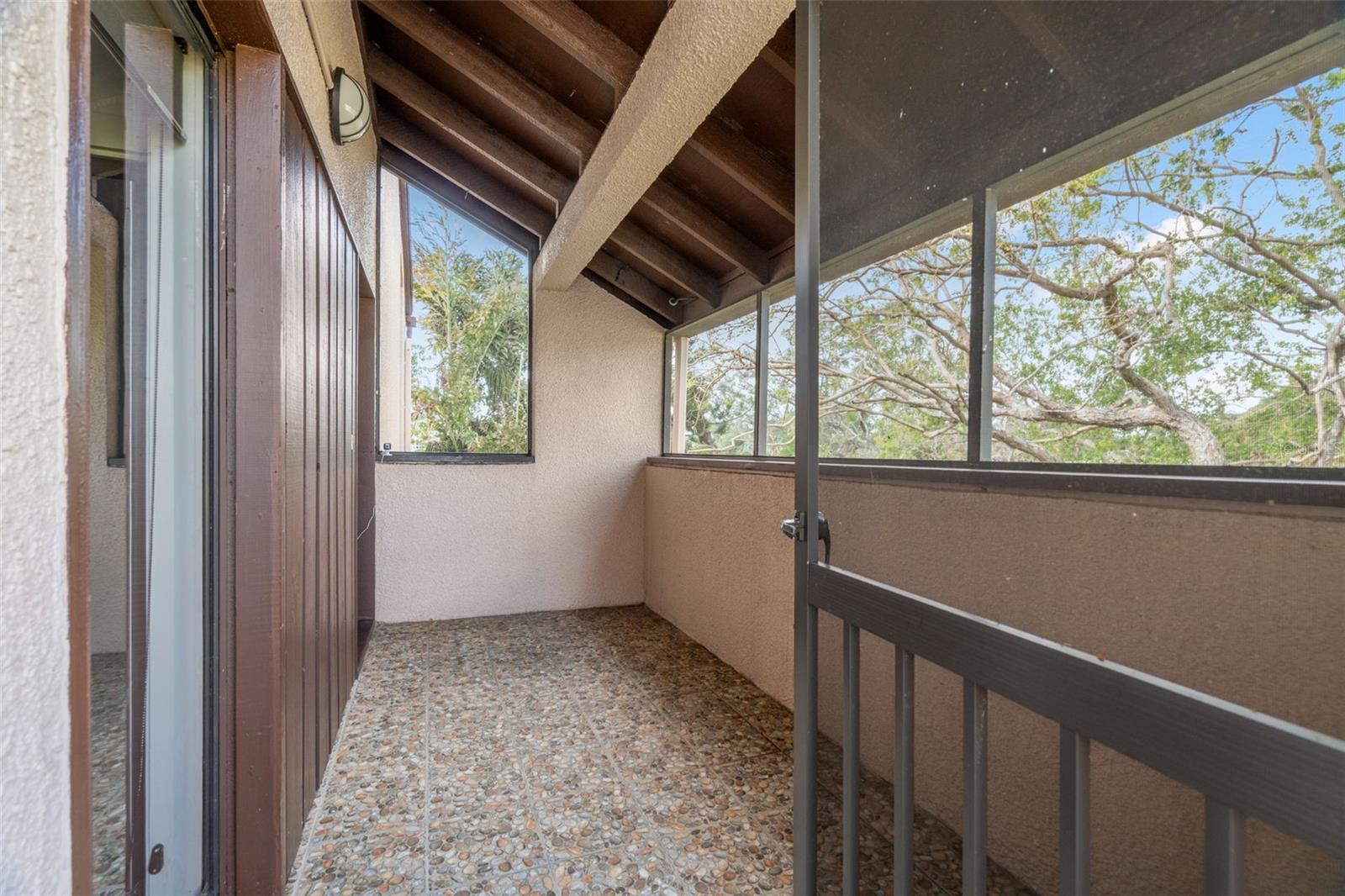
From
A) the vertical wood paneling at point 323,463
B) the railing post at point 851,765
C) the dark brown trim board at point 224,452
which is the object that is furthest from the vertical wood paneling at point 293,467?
the railing post at point 851,765

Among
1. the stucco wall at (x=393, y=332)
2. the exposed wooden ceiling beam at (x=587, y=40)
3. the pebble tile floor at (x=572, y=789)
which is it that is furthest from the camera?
the stucco wall at (x=393, y=332)

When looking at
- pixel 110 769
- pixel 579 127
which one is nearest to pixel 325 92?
pixel 579 127

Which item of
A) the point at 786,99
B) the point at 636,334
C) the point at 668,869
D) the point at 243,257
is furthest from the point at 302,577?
the point at 636,334

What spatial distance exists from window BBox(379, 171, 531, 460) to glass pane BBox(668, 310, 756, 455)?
104 centimetres

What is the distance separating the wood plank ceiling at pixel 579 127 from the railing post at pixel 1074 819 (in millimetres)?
2033

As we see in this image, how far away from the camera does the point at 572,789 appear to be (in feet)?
6.59

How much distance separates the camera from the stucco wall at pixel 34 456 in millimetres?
432

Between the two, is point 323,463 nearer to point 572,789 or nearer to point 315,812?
point 315,812

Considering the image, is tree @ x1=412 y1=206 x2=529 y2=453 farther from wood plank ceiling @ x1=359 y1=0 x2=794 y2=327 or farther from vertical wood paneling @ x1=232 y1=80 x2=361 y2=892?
vertical wood paneling @ x1=232 y1=80 x2=361 y2=892

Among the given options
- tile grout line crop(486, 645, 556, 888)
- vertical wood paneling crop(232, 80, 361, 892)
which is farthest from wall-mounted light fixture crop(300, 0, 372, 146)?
tile grout line crop(486, 645, 556, 888)

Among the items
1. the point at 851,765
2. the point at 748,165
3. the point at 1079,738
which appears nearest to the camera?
the point at 1079,738

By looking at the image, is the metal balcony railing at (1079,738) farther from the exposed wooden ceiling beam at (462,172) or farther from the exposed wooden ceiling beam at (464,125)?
the exposed wooden ceiling beam at (462,172)

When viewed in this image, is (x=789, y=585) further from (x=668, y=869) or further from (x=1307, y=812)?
(x=1307, y=812)

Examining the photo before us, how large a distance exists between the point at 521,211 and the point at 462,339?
897 mm
